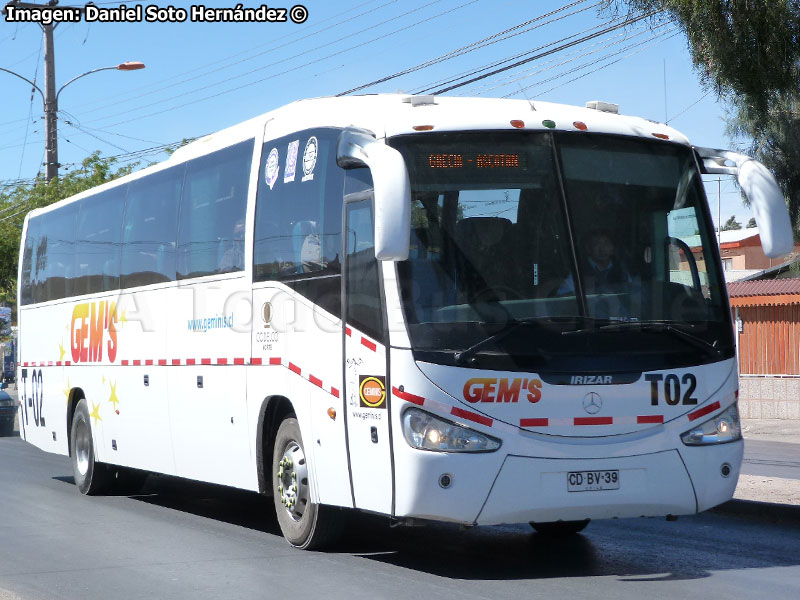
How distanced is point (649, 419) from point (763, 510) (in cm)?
347

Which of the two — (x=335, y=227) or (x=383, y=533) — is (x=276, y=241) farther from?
(x=383, y=533)

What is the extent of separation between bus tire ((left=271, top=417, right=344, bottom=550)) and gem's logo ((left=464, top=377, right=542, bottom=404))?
73.9 inches

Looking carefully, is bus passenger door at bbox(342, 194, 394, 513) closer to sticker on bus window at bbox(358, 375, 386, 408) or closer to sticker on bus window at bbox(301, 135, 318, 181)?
sticker on bus window at bbox(358, 375, 386, 408)

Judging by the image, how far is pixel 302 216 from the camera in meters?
9.76

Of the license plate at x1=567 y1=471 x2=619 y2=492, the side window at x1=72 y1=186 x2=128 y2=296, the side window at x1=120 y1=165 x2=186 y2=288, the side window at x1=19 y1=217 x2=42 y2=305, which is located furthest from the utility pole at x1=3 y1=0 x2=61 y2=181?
the license plate at x1=567 y1=471 x2=619 y2=492

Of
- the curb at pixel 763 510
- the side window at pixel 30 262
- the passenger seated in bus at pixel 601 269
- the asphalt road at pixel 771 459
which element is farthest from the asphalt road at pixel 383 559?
the side window at pixel 30 262

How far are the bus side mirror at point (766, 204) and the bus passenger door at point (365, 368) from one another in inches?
105

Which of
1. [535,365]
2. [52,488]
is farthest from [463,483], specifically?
[52,488]

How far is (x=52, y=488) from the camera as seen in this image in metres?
15.8

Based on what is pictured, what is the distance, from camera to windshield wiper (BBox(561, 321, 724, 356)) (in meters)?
8.45

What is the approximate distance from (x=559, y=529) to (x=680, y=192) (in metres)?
3.19

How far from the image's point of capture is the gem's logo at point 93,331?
1427 cm

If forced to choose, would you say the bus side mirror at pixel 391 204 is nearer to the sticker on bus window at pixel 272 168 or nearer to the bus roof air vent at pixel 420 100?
the bus roof air vent at pixel 420 100

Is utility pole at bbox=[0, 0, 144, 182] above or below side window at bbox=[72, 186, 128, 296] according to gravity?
above
